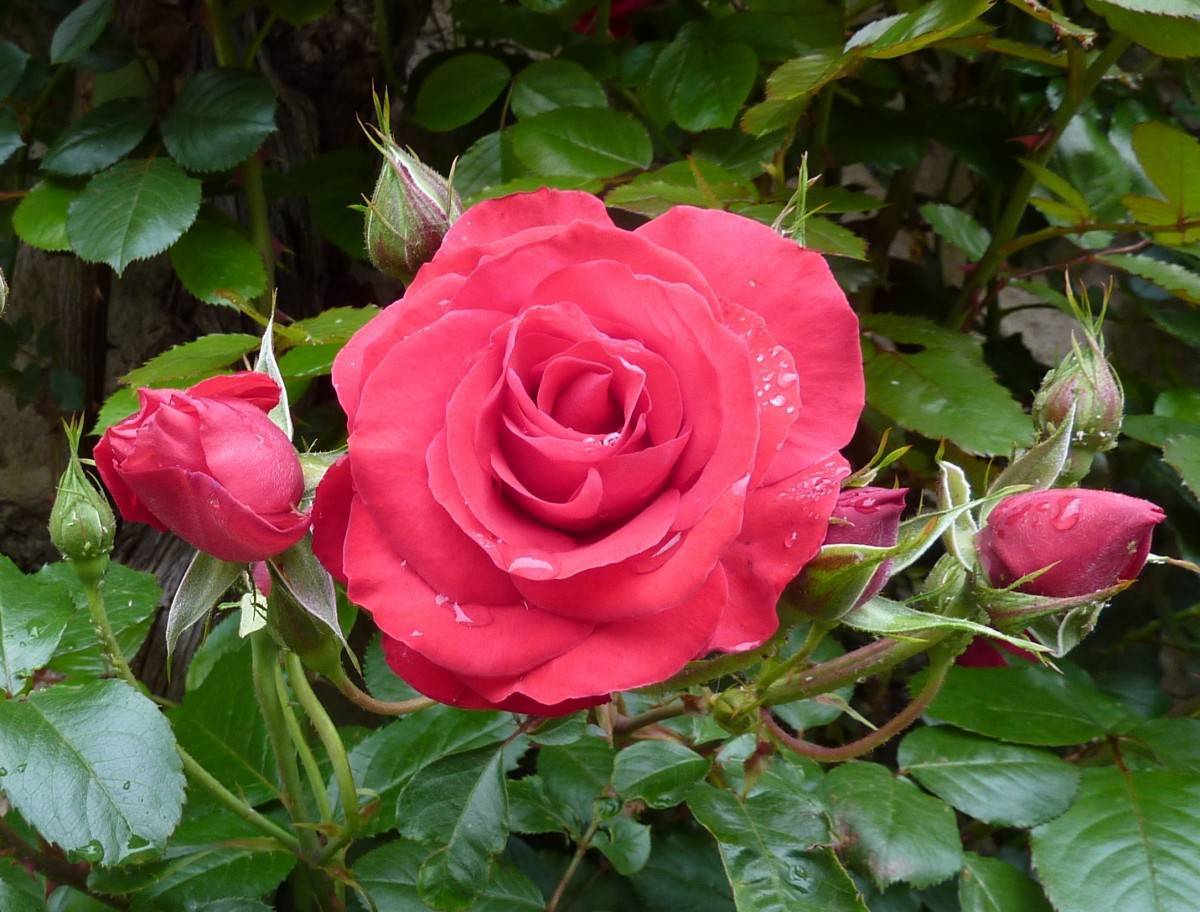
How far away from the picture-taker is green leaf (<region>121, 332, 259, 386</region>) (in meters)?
0.60

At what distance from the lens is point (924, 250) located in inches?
44.4

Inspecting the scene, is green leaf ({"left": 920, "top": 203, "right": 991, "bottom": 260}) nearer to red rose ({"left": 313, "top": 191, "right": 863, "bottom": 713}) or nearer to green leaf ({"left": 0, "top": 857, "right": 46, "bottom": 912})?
red rose ({"left": 313, "top": 191, "right": 863, "bottom": 713})

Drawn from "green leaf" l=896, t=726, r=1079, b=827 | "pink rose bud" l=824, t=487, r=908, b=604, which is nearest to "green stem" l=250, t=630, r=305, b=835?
"pink rose bud" l=824, t=487, r=908, b=604

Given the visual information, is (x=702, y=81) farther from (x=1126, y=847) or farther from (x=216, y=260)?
(x=1126, y=847)

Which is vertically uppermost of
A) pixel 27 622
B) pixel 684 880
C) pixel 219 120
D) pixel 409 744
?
pixel 219 120

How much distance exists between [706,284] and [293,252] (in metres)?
0.84

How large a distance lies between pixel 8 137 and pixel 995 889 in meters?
0.89

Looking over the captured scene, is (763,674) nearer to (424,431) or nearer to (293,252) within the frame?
(424,431)

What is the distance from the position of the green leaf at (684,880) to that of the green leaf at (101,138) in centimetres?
65

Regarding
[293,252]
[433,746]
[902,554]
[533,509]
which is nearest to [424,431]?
[533,509]

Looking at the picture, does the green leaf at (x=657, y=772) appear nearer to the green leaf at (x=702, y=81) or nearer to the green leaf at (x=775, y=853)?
the green leaf at (x=775, y=853)

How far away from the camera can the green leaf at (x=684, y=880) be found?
0.65 m

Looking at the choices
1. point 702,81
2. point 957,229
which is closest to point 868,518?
point 702,81

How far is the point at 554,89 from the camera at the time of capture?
0.80m
